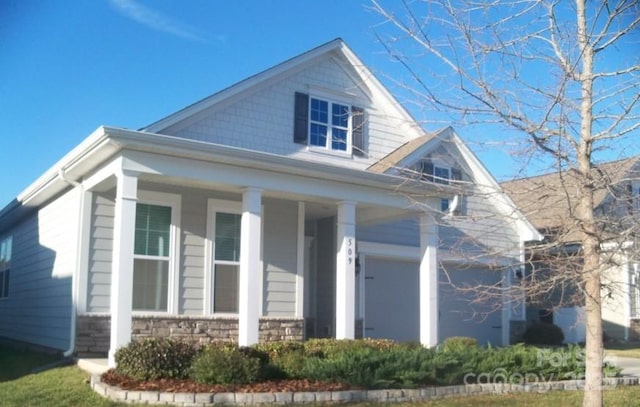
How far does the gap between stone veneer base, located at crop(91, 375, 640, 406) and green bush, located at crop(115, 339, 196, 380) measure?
0.43 metres

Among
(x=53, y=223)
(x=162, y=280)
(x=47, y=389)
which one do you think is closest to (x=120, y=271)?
(x=47, y=389)

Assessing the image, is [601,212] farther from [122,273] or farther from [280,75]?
[280,75]

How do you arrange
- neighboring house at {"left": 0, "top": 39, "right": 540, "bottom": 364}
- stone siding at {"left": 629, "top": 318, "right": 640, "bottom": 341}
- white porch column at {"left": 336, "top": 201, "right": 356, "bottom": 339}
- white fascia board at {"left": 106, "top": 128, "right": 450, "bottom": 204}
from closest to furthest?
white fascia board at {"left": 106, "top": 128, "right": 450, "bottom": 204}, neighboring house at {"left": 0, "top": 39, "right": 540, "bottom": 364}, white porch column at {"left": 336, "top": 201, "right": 356, "bottom": 339}, stone siding at {"left": 629, "top": 318, "right": 640, "bottom": 341}

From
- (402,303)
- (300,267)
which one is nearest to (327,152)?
(300,267)

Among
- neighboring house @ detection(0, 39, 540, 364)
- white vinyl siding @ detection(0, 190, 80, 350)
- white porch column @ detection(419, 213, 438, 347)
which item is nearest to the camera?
neighboring house @ detection(0, 39, 540, 364)

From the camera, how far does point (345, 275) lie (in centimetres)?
1305

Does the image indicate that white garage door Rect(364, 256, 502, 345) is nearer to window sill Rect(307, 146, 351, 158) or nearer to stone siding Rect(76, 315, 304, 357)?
window sill Rect(307, 146, 351, 158)

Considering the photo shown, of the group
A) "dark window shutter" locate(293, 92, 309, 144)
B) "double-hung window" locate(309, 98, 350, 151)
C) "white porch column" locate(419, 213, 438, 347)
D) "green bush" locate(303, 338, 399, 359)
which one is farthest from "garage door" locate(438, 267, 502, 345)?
"green bush" locate(303, 338, 399, 359)

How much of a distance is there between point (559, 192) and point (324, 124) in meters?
9.36

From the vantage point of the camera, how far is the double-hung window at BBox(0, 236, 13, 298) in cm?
1933

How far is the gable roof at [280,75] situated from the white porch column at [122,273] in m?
2.97

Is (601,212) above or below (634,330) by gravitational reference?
above

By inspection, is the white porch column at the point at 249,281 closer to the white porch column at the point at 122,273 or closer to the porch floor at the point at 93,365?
the white porch column at the point at 122,273

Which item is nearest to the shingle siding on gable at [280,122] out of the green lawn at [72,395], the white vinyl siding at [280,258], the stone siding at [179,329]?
the white vinyl siding at [280,258]
